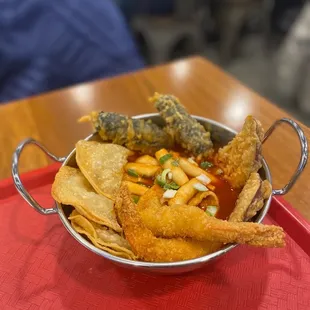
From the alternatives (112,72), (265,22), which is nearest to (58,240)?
(112,72)

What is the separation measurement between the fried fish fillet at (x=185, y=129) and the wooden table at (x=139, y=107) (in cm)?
25

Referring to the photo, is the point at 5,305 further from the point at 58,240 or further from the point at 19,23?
the point at 19,23

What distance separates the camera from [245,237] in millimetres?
782

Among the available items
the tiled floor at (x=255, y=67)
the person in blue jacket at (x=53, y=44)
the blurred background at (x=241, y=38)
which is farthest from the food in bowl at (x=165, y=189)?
the tiled floor at (x=255, y=67)

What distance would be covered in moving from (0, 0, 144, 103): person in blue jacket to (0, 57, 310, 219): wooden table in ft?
1.47

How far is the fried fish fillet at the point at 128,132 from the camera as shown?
3.65 feet

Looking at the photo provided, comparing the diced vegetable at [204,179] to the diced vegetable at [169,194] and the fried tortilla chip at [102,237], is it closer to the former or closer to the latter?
the diced vegetable at [169,194]

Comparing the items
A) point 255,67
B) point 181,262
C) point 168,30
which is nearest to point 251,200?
point 181,262

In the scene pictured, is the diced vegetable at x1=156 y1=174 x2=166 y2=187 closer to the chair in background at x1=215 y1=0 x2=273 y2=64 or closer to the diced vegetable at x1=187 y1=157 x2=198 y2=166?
the diced vegetable at x1=187 y1=157 x2=198 y2=166

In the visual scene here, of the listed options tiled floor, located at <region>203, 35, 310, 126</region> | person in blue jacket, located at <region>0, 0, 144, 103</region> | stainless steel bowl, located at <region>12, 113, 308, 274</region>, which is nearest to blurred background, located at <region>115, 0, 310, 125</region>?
tiled floor, located at <region>203, 35, 310, 126</region>

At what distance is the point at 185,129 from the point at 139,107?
488mm

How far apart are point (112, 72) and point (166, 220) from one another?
4.86 feet

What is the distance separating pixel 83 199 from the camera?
3.08 ft

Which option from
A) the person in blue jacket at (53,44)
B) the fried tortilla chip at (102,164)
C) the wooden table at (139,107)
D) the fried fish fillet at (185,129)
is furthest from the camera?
the person in blue jacket at (53,44)
